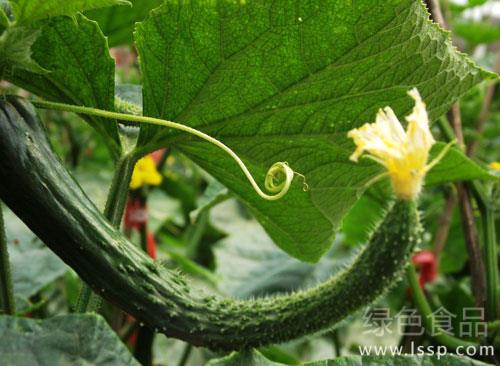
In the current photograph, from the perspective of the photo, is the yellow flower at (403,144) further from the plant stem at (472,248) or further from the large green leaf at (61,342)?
the plant stem at (472,248)

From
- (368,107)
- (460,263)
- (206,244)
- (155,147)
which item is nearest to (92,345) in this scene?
(155,147)

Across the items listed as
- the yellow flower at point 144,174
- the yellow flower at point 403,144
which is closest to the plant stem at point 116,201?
the yellow flower at point 403,144

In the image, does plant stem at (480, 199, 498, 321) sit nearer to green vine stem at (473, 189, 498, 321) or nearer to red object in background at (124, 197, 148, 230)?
green vine stem at (473, 189, 498, 321)

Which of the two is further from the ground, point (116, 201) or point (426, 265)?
point (426, 265)

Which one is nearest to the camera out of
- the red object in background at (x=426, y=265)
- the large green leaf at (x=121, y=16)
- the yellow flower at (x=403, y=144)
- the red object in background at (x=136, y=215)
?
the yellow flower at (x=403, y=144)

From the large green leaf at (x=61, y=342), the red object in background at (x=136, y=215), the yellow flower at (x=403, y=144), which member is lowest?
the large green leaf at (x=61, y=342)

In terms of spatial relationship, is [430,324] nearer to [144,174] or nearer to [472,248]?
[472,248]

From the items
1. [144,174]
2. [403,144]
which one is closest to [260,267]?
[144,174]
